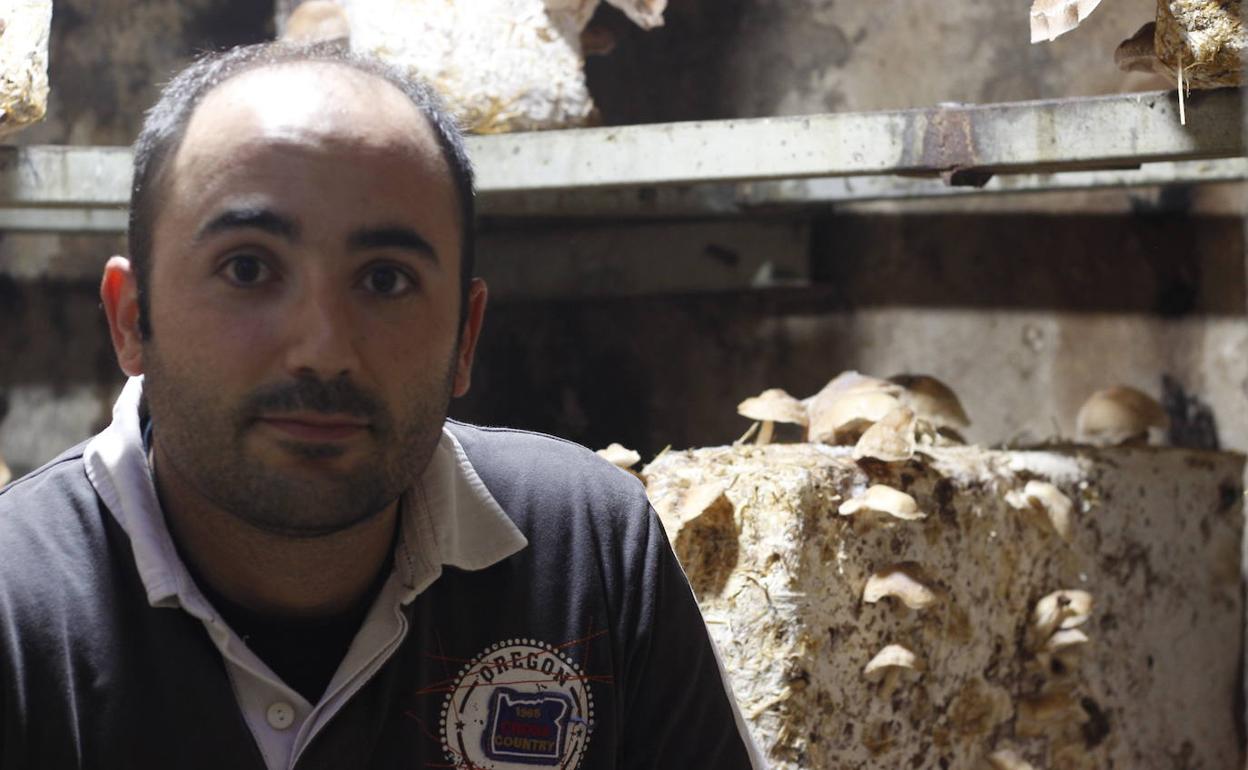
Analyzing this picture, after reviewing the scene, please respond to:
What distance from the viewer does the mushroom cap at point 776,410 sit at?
2715mm

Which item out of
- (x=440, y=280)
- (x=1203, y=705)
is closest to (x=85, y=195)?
(x=440, y=280)

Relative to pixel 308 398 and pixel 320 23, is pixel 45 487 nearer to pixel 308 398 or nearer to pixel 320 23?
pixel 308 398

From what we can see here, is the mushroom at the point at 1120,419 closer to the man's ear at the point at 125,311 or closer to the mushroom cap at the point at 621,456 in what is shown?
the mushroom cap at the point at 621,456

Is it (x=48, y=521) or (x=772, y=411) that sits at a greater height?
(x=772, y=411)

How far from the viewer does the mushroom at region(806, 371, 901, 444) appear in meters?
2.56

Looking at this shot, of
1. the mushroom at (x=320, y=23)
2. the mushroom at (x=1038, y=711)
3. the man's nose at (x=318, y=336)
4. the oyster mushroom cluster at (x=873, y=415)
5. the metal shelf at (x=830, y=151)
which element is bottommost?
the mushroom at (x=1038, y=711)

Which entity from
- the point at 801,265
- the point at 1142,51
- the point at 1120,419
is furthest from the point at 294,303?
the point at 801,265

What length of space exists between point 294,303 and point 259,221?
0.09 meters

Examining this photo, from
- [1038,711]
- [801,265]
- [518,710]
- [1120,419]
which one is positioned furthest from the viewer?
[801,265]

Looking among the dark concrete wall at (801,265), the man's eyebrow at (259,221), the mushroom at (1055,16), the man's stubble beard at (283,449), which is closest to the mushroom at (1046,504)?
the mushroom at (1055,16)

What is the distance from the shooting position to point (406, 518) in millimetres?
1679

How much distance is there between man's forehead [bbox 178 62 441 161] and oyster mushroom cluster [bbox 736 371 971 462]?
1.14 meters

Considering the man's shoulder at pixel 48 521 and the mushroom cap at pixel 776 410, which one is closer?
the man's shoulder at pixel 48 521

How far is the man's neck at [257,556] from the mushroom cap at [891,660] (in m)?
1.07
